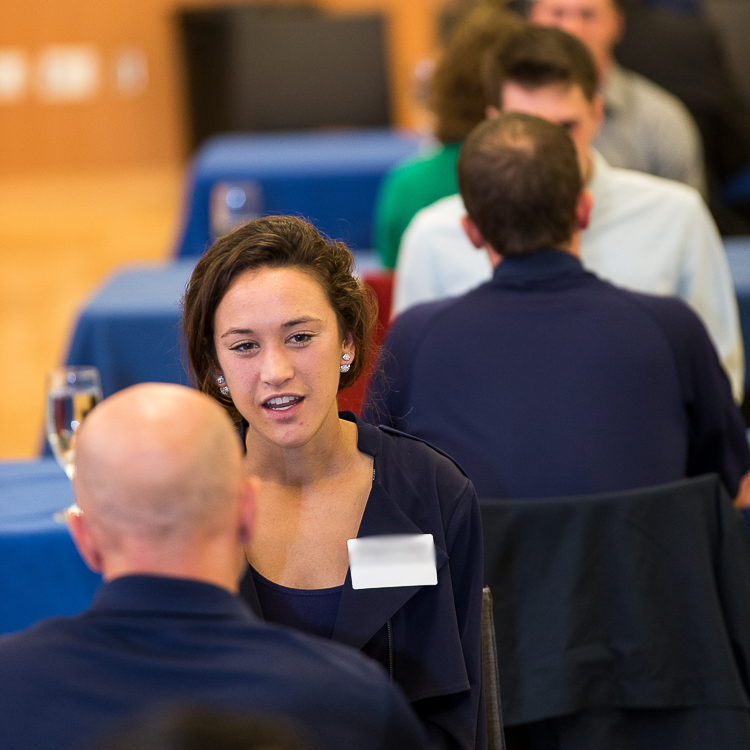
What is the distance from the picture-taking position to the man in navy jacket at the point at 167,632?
856 mm

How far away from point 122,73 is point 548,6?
21.0 feet

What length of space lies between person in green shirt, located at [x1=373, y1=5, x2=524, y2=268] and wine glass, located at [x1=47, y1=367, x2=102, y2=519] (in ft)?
4.02

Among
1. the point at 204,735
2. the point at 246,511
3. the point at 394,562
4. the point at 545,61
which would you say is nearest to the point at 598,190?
the point at 545,61

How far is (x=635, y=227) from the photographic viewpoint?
244cm

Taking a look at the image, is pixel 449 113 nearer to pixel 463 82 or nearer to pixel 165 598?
pixel 463 82

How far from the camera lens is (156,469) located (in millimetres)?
916

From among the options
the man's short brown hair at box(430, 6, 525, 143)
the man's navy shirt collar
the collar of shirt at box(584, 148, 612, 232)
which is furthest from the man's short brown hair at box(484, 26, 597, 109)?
the man's navy shirt collar

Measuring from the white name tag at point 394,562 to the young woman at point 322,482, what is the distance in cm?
1

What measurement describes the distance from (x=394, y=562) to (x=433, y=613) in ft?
0.24

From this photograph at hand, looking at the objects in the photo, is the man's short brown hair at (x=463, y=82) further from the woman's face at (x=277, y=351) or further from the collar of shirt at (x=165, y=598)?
the collar of shirt at (x=165, y=598)

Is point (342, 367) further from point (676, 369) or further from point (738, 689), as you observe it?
point (738, 689)

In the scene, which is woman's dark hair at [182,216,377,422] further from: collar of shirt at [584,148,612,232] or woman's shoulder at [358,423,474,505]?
collar of shirt at [584,148,612,232]

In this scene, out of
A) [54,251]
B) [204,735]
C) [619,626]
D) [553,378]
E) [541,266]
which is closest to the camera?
[204,735]

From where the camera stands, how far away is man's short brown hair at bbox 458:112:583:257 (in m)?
A: 1.86
